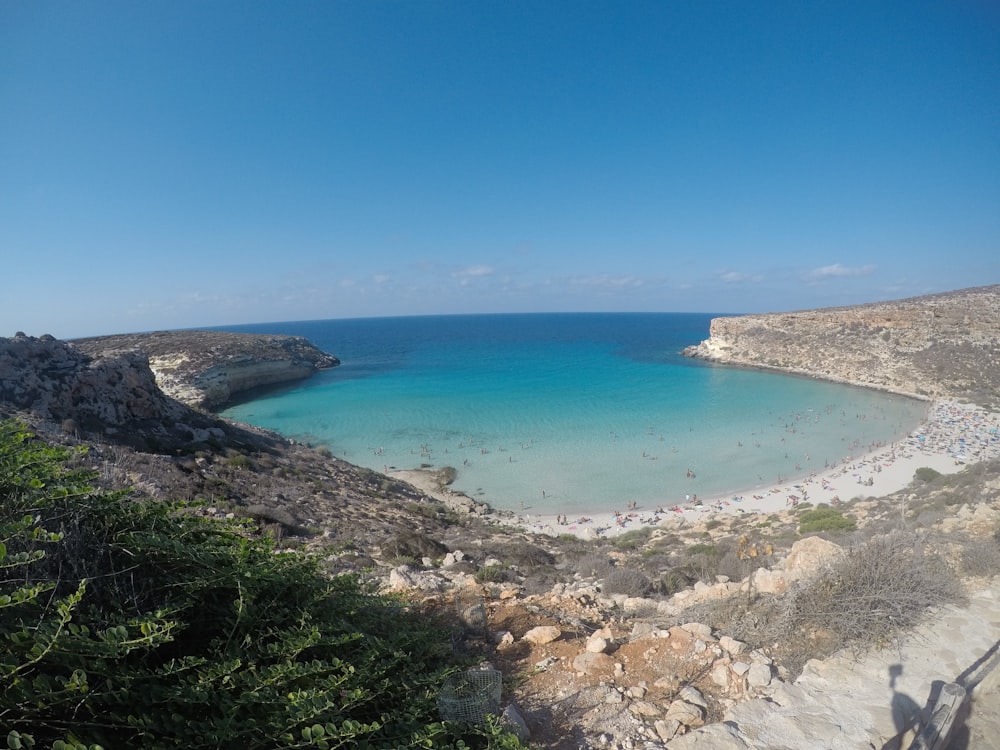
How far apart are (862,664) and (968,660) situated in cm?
125

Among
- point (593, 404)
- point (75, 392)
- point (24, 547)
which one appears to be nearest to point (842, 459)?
point (593, 404)

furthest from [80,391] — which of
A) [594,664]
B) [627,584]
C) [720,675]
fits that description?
[720,675]

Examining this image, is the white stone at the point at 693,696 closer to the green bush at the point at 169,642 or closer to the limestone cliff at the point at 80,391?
the green bush at the point at 169,642

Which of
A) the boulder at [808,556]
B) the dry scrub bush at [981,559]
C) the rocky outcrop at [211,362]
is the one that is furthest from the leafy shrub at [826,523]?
the rocky outcrop at [211,362]

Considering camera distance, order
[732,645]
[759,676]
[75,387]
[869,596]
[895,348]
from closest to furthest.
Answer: [759,676] < [732,645] < [869,596] < [75,387] < [895,348]

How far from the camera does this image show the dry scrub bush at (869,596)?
482 cm

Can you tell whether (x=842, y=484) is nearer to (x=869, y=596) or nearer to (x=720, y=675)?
(x=869, y=596)

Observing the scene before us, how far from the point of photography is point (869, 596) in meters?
4.98

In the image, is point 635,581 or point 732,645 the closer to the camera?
point 732,645

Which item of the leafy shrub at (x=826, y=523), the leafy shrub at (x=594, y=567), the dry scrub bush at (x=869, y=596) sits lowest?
the leafy shrub at (x=826, y=523)

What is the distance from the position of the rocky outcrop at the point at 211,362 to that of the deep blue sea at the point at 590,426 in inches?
133

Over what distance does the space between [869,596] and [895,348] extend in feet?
193

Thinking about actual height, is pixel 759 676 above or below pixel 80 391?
below

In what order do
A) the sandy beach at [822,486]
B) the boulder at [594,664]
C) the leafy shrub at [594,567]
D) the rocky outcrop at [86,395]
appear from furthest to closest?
the sandy beach at [822,486] < the rocky outcrop at [86,395] < the leafy shrub at [594,567] < the boulder at [594,664]
